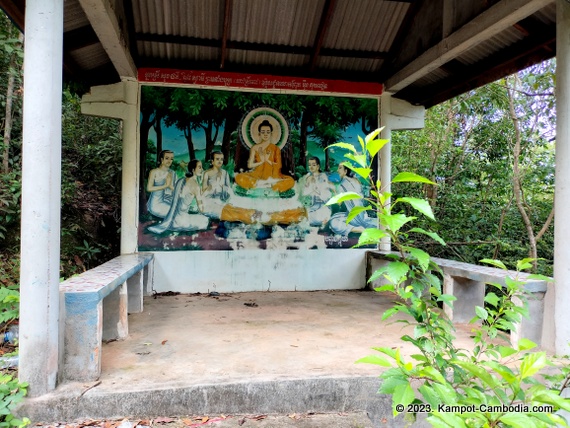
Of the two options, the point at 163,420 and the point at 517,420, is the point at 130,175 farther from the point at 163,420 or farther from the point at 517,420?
the point at 517,420

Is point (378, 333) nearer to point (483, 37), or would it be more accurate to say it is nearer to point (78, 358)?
point (78, 358)

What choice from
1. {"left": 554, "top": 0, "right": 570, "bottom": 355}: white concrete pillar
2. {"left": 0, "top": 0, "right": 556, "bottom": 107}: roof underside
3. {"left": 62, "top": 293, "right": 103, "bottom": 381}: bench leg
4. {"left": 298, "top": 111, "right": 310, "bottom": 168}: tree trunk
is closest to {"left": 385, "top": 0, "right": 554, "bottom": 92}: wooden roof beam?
{"left": 0, "top": 0, "right": 556, "bottom": 107}: roof underside

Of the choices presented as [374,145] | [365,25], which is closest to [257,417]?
→ [374,145]

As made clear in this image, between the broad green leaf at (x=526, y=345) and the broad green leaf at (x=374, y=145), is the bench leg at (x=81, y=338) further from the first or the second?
the broad green leaf at (x=526, y=345)

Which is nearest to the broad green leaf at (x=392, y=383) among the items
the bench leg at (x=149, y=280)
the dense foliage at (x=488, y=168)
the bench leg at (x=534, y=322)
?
the bench leg at (x=534, y=322)

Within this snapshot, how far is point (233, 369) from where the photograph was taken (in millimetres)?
Answer: 2717

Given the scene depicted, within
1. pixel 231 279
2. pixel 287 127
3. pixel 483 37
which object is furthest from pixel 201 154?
pixel 483 37

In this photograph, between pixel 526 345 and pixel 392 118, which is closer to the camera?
pixel 526 345

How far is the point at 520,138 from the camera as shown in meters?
7.37

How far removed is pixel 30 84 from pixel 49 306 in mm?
1334

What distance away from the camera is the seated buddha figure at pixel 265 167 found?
19.5 ft

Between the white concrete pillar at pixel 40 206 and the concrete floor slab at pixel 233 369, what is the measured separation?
27cm

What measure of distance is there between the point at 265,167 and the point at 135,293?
261cm

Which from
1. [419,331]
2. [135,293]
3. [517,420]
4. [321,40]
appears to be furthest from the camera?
[321,40]
